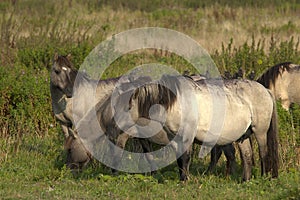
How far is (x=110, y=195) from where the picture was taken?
760 cm

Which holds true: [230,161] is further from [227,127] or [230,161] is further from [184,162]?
[184,162]

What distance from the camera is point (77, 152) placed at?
8508mm

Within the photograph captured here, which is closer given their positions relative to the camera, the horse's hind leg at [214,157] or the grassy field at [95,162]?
the grassy field at [95,162]

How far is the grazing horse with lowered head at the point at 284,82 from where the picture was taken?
11.8m

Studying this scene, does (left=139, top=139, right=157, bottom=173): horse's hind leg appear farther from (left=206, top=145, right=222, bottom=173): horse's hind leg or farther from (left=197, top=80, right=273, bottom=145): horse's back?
(left=197, top=80, right=273, bottom=145): horse's back

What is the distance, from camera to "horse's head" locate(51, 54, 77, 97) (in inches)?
361

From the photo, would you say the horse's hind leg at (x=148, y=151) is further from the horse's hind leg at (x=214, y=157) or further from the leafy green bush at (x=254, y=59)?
the leafy green bush at (x=254, y=59)

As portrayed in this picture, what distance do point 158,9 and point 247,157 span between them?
20.3m

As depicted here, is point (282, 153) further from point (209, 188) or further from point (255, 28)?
point (255, 28)

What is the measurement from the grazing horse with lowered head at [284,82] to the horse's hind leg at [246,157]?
3141mm

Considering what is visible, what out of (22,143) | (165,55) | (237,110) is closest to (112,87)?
(22,143)

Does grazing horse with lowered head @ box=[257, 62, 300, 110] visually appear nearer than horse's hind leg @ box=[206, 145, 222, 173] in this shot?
No

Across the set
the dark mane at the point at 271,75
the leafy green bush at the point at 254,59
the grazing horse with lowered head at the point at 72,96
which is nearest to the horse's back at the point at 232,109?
the grazing horse with lowered head at the point at 72,96

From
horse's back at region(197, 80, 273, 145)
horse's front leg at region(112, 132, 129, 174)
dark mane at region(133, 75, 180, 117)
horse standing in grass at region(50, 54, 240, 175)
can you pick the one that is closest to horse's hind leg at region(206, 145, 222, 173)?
horse standing in grass at region(50, 54, 240, 175)
